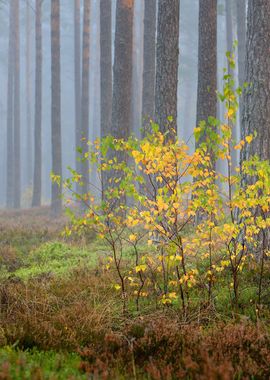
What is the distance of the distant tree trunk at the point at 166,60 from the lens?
12.2 meters

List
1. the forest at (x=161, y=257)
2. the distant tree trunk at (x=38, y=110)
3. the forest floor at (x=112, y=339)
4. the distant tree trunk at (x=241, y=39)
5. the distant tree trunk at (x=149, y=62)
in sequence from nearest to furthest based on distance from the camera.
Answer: the forest floor at (x=112, y=339)
the forest at (x=161, y=257)
the distant tree trunk at (x=149, y=62)
the distant tree trunk at (x=241, y=39)
the distant tree trunk at (x=38, y=110)

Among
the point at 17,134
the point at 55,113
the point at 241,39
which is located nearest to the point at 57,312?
the point at 55,113

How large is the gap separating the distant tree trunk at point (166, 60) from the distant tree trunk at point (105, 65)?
636 cm

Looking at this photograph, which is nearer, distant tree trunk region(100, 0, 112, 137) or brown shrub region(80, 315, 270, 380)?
brown shrub region(80, 315, 270, 380)

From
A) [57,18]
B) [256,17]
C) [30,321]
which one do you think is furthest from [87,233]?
[57,18]

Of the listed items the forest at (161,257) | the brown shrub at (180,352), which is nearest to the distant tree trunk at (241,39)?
the forest at (161,257)

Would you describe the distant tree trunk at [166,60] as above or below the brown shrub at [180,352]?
above

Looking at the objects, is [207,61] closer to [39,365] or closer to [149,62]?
[149,62]

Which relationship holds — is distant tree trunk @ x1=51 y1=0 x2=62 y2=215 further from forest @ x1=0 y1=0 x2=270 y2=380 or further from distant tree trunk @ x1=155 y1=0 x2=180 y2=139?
distant tree trunk @ x1=155 y1=0 x2=180 y2=139

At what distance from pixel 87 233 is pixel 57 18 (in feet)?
48.2

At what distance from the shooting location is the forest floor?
3.76 meters

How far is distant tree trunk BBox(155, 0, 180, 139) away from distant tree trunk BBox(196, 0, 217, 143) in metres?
2.05

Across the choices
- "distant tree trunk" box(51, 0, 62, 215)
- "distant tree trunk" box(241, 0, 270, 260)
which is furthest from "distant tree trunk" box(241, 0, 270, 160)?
"distant tree trunk" box(51, 0, 62, 215)

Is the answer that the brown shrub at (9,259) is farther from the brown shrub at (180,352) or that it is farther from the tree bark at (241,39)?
the tree bark at (241,39)
